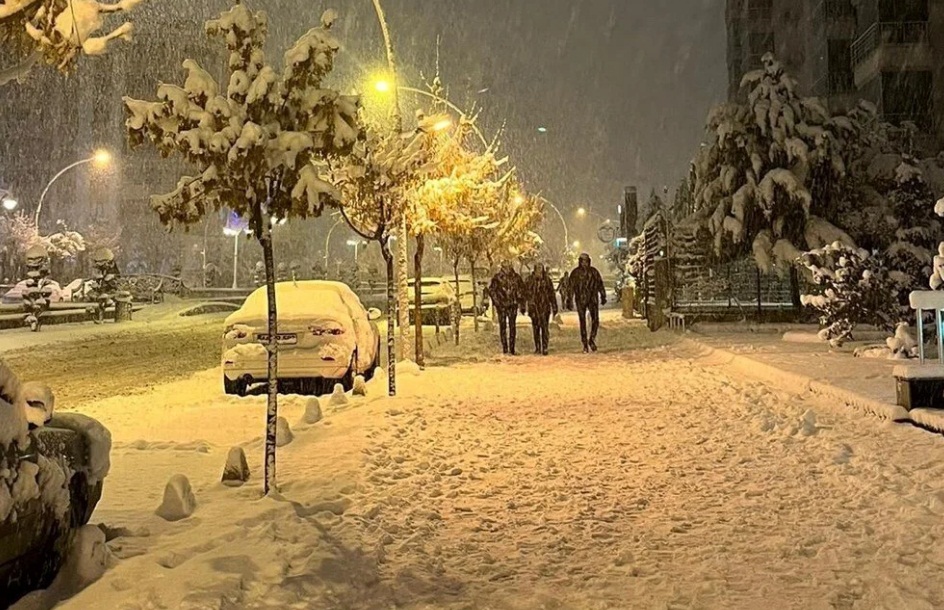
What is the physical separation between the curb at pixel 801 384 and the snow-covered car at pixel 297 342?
5905mm

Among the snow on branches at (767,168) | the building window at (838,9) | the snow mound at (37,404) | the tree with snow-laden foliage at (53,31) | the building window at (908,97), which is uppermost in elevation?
the building window at (838,9)

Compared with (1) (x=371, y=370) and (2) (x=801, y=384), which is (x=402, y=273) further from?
(2) (x=801, y=384)

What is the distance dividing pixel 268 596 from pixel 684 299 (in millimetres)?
22425

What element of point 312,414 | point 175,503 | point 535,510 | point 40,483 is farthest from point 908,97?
point 40,483

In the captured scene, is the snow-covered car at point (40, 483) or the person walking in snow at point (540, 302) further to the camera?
the person walking in snow at point (540, 302)

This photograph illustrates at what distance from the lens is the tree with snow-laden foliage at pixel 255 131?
6152 mm

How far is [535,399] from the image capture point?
11.9m

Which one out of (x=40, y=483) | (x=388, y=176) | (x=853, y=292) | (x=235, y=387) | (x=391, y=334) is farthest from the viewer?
(x=853, y=292)

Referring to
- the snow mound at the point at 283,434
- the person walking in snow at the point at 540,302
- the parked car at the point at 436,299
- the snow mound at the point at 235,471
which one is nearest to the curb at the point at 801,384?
the person walking in snow at the point at 540,302

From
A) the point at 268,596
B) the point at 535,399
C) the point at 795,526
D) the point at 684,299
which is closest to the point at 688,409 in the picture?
the point at 535,399

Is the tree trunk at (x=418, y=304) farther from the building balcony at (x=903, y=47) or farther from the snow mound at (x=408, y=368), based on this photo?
the building balcony at (x=903, y=47)

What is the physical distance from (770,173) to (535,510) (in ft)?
68.1

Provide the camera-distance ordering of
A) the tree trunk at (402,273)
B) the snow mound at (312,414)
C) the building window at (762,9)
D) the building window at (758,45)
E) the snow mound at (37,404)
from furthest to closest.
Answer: the building window at (762,9) → the building window at (758,45) → the tree trunk at (402,273) → the snow mound at (312,414) → the snow mound at (37,404)

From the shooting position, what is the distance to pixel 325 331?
39.9ft
